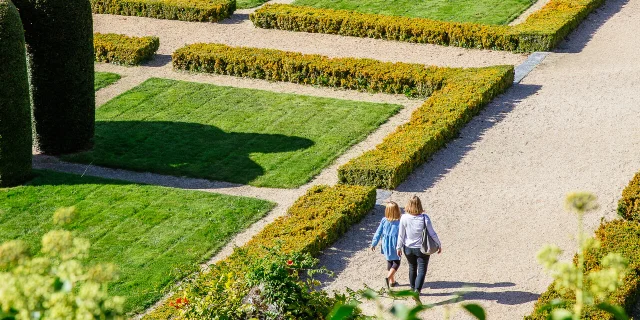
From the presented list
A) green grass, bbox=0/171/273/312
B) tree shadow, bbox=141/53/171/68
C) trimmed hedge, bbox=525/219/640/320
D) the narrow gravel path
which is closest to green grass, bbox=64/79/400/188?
green grass, bbox=0/171/273/312

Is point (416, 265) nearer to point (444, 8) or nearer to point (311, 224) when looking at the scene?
point (311, 224)

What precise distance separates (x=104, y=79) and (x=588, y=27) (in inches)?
437

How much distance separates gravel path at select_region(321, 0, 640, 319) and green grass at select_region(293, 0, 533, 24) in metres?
3.01

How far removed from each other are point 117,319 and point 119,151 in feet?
45.9

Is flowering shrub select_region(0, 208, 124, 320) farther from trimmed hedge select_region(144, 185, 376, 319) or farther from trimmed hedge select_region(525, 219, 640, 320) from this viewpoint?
trimmed hedge select_region(144, 185, 376, 319)

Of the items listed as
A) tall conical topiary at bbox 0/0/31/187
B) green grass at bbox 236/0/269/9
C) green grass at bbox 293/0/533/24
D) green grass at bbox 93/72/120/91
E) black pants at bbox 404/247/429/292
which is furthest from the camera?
green grass at bbox 236/0/269/9

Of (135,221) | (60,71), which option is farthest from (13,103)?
(135,221)

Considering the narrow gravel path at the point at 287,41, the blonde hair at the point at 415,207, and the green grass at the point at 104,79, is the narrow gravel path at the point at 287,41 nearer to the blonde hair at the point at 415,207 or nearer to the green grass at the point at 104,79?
the green grass at the point at 104,79

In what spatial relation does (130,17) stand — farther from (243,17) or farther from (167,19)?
(243,17)

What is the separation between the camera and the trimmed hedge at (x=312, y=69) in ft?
62.5

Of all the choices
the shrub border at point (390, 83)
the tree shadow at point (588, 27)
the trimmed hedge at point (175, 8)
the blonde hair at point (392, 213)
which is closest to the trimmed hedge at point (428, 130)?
the shrub border at point (390, 83)

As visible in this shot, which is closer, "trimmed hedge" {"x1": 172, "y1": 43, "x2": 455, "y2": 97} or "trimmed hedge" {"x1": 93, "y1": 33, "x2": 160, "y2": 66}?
"trimmed hedge" {"x1": 172, "y1": 43, "x2": 455, "y2": 97}

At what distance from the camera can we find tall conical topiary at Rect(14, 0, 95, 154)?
15.5 m

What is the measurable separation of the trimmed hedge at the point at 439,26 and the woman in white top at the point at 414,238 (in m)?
10.3
